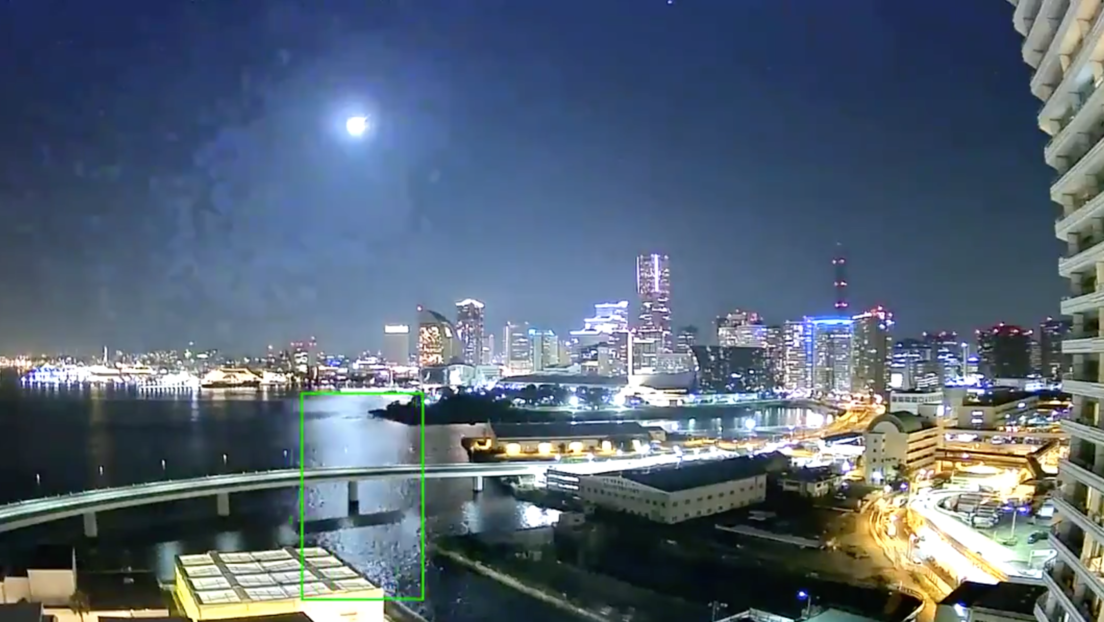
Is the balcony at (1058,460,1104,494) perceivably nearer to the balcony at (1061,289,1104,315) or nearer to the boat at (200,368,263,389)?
the balcony at (1061,289,1104,315)

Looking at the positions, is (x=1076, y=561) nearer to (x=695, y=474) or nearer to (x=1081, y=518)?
A: (x=1081, y=518)

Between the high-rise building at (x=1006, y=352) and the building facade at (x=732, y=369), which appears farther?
the building facade at (x=732, y=369)

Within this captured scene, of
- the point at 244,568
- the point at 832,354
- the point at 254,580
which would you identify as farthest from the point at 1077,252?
the point at 832,354

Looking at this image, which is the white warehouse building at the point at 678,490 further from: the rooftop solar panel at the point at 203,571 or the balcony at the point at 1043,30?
the balcony at the point at 1043,30

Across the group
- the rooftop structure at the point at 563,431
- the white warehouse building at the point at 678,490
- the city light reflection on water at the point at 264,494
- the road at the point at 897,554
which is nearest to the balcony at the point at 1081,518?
the road at the point at 897,554

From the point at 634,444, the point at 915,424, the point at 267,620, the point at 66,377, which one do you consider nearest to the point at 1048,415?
the point at 915,424

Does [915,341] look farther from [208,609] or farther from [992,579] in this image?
[208,609]
